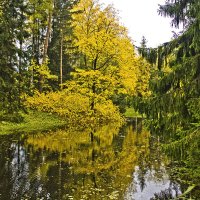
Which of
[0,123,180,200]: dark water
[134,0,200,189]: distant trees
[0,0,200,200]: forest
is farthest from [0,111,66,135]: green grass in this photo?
[134,0,200,189]: distant trees

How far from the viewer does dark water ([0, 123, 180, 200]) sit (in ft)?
→ 31.6

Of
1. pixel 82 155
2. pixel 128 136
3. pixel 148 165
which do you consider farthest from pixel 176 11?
pixel 128 136

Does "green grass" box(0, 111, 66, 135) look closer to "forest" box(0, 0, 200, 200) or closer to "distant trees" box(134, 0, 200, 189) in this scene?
"forest" box(0, 0, 200, 200)

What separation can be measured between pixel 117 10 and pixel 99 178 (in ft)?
56.1

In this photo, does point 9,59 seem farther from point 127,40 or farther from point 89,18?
point 127,40

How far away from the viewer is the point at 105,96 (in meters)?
24.5

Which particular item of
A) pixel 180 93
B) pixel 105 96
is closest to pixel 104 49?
pixel 105 96

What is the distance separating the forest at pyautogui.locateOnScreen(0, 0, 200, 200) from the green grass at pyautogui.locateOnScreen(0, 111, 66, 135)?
7 cm

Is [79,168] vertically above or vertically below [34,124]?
below

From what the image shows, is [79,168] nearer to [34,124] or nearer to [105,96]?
[34,124]

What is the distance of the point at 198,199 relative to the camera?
29.1 ft

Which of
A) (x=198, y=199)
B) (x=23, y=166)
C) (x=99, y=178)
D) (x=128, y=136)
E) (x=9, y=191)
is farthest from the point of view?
(x=128, y=136)

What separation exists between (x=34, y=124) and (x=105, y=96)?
19.3 feet

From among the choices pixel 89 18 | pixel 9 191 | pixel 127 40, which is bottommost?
pixel 9 191
